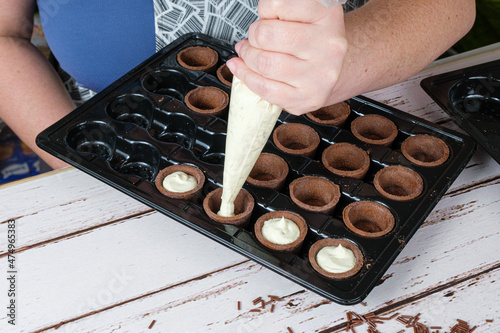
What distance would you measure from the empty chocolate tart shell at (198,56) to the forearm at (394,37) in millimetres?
454

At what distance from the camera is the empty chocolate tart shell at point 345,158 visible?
1175 mm

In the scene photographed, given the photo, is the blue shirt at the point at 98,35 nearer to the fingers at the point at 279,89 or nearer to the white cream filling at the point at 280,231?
the fingers at the point at 279,89

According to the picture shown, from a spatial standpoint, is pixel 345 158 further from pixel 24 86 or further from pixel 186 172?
pixel 24 86

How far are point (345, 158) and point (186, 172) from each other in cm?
39

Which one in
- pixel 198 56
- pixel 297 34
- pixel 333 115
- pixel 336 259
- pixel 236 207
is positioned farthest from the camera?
pixel 198 56

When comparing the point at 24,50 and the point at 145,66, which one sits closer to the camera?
the point at 145,66

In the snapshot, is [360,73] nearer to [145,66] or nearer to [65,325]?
[145,66]

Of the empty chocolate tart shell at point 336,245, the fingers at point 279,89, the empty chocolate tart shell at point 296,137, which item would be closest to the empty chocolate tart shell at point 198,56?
the empty chocolate tart shell at point 296,137

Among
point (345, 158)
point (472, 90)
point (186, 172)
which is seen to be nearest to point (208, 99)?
point (186, 172)

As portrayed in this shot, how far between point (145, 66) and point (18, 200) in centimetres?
48

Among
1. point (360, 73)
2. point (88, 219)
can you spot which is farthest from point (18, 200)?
point (360, 73)

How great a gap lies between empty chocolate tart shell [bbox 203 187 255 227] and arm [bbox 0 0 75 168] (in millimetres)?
602

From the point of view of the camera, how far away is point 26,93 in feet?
4.88

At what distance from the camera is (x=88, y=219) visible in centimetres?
113
